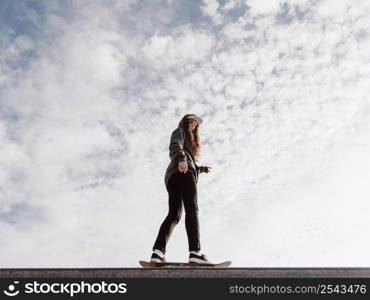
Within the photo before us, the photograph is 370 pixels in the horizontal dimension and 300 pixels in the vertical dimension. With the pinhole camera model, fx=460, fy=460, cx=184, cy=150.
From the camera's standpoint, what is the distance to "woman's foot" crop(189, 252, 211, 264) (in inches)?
274

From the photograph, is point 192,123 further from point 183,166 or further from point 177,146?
point 183,166

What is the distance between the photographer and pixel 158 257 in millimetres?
7102

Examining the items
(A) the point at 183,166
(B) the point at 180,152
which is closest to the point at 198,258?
(A) the point at 183,166

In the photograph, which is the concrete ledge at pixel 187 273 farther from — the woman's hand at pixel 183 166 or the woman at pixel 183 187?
the woman's hand at pixel 183 166

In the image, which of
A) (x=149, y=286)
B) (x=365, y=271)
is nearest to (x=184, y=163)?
(x=149, y=286)

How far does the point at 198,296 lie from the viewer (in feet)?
16.7

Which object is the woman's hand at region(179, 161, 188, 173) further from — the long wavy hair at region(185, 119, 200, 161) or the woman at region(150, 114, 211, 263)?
the long wavy hair at region(185, 119, 200, 161)

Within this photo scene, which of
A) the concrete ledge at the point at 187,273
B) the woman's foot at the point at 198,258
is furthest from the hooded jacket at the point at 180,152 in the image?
the concrete ledge at the point at 187,273

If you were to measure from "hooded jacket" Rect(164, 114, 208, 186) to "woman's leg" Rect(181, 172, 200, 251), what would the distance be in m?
0.22

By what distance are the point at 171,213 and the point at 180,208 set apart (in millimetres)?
182

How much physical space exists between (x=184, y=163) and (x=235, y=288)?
264 cm

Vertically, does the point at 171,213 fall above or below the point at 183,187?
below

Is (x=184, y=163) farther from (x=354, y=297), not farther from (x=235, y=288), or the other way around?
(x=354, y=297)

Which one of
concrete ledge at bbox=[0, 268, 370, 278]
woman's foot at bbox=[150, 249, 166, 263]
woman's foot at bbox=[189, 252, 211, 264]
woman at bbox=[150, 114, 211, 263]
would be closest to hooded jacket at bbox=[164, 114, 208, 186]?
woman at bbox=[150, 114, 211, 263]
